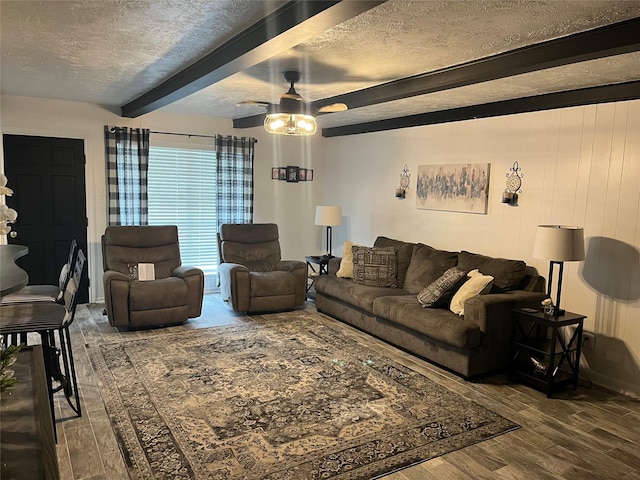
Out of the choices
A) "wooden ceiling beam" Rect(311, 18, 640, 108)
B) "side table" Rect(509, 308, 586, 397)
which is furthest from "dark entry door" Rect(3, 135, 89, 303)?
"side table" Rect(509, 308, 586, 397)

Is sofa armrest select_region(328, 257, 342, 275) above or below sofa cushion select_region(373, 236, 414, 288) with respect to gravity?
below

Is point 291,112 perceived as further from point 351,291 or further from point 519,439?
point 519,439

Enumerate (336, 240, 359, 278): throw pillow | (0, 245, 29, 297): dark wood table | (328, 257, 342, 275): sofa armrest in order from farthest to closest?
(328, 257, 342, 275): sofa armrest, (336, 240, 359, 278): throw pillow, (0, 245, 29, 297): dark wood table

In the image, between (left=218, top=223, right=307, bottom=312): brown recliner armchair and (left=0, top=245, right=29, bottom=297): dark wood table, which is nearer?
(left=0, top=245, right=29, bottom=297): dark wood table

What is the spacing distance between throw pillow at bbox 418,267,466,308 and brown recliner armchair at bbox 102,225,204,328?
2423mm

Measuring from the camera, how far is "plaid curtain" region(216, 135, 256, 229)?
6477mm

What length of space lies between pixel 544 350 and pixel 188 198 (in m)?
4.62

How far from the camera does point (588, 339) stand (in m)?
3.94

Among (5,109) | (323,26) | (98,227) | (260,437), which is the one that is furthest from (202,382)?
(5,109)

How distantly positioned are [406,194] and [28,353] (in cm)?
456

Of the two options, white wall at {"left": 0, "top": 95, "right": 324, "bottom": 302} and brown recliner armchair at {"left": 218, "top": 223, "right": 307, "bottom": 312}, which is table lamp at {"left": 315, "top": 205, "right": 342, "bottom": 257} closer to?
brown recliner armchair at {"left": 218, "top": 223, "right": 307, "bottom": 312}

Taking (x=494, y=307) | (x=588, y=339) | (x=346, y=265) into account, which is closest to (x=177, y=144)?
(x=346, y=265)

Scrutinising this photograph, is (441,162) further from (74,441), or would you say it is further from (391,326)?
(74,441)

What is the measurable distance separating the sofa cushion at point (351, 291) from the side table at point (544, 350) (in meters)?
1.34
